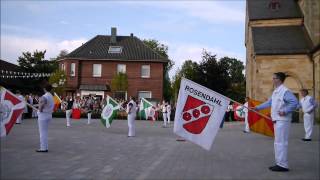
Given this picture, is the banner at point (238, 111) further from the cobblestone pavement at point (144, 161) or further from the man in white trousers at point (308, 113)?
the cobblestone pavement at point (144, 161)

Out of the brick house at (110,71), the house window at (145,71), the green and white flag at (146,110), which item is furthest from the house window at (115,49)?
the green and white flag at (146,110)

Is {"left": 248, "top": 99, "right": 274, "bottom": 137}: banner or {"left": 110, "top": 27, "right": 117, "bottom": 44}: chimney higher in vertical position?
{"left": 110, "top": 27, "right": 117, "bottom": 44}: chimney

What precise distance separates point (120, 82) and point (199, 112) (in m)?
39.7

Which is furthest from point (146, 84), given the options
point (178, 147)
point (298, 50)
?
point (178, 147)

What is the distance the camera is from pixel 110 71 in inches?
2058

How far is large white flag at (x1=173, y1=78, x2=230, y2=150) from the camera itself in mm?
8578

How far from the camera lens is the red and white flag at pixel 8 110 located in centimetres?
949

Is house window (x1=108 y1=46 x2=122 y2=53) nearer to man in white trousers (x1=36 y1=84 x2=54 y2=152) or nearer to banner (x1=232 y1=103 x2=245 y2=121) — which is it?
banner (x1=232 y1=103 x2=245 y2=121)

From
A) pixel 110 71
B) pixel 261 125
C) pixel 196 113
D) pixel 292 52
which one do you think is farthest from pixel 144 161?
pixel 110 71

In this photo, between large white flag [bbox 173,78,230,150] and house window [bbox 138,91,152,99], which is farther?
house window [bbox 138,91,152,99]

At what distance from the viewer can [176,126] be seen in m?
8.59

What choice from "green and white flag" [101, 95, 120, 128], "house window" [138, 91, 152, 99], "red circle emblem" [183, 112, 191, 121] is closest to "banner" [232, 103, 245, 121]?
"green and white flag" [101, 95, 120, 128]

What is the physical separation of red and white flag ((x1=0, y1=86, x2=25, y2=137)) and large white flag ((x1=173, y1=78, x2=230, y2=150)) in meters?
4.14

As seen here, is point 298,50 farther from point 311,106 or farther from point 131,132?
point 131,132
